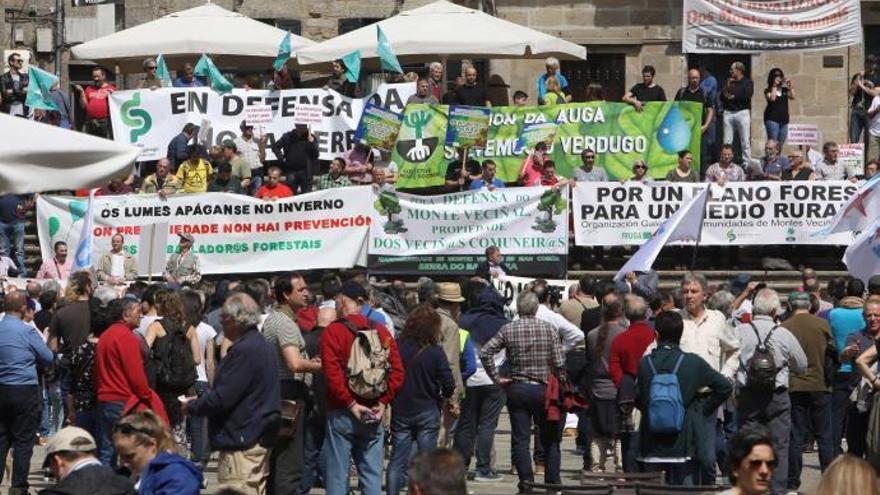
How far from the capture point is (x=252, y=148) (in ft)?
96.2

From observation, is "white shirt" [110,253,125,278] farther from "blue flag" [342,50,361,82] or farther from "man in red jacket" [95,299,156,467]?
"man in red jacket" [95,299,156,467]

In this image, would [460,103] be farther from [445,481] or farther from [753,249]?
[445,481]

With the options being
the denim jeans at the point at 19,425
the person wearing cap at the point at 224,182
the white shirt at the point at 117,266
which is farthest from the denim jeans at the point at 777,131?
Result: the denim jeans at the point at 19,425

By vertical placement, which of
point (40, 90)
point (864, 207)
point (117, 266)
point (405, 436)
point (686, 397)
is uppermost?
point (40, 90)

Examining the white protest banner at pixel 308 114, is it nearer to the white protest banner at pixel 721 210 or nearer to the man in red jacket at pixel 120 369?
the white protest banner at pixel 721 210

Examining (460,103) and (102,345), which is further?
(460,103)

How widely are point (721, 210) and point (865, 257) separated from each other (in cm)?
785

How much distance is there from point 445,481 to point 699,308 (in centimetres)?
748

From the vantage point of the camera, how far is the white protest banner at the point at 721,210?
90.0ft

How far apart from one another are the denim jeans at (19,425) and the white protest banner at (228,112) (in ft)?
42.9

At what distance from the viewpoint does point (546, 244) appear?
27.4 meters

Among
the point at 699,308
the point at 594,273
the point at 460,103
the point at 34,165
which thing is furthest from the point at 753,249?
the point at 34,165

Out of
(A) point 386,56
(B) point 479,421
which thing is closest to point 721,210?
(A) point 386,56

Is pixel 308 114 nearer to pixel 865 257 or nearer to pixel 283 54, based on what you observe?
pixel 283 54
